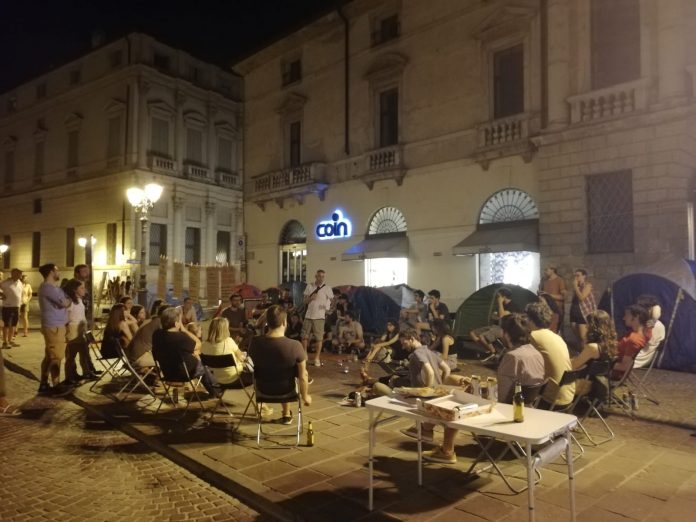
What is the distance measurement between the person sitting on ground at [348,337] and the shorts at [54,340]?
5797mm

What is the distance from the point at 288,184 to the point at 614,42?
11.6m

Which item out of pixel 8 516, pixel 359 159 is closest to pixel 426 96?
pixel 359 159

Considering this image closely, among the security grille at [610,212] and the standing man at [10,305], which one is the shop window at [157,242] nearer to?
the standing man at [10,305]

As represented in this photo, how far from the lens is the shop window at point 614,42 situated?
1245 centimetres

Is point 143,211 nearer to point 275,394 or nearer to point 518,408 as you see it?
point 275,394

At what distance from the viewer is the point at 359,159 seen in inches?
713

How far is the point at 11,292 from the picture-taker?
44.6 ft

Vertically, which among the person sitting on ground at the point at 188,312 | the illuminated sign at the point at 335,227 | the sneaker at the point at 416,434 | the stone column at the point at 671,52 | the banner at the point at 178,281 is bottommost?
the sneaker at the point at 416,434

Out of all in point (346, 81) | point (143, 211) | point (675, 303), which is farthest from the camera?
point (346, 81)

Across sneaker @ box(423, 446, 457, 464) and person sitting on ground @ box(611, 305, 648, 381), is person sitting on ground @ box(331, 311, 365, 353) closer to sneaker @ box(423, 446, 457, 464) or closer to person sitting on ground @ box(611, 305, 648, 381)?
person sitting on ground @ box(611, 305, 648, 381)

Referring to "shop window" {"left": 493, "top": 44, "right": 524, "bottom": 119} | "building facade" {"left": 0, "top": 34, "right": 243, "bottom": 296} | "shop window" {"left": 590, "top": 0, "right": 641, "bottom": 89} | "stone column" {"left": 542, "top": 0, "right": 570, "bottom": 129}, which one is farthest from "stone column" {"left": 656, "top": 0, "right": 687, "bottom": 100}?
"building facade" {"left": 0, "top": 34, "right": 243, "bottom": 296}

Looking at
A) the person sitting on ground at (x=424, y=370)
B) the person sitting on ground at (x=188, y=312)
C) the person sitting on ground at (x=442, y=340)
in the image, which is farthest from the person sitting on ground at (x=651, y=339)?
the person sitting on ground at (x=188, y=312)

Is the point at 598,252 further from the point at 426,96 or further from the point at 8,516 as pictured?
the point at 8,516

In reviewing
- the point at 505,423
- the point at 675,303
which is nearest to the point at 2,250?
the point at 675,303
